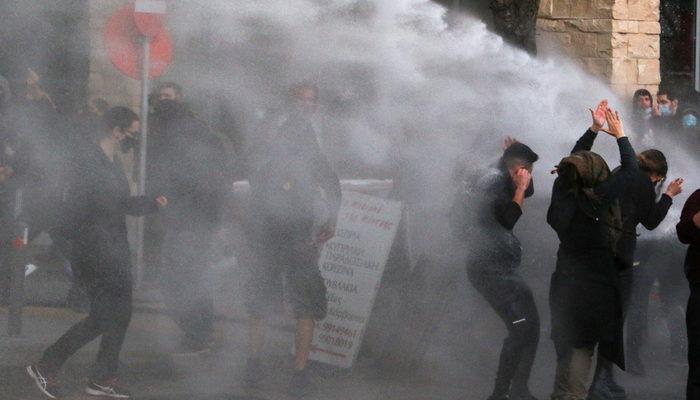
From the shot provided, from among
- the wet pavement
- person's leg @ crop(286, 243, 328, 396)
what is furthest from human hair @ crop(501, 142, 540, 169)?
the wet pavement

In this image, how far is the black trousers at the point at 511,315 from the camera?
7812 millimetres

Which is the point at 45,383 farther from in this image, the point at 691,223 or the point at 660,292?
the point at 660,292

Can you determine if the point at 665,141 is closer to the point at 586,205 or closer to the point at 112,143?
the point at 586,205

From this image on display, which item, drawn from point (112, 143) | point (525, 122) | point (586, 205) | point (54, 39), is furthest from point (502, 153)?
point (54, 39)

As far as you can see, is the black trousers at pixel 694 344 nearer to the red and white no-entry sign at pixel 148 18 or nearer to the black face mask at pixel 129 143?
the black face mask at pixel 129 143

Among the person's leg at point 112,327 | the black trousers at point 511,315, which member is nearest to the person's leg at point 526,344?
the black trousers at point 511,315

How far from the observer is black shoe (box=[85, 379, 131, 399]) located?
7.82 m

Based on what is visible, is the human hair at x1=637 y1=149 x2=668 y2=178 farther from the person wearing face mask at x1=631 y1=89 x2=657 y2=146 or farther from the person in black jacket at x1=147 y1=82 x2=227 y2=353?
the person in black jacket at x1=147 y1=82 x2=227 y2=353

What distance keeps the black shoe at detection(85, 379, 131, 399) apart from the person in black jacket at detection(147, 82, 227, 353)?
1.32m

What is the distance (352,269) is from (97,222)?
1814mm

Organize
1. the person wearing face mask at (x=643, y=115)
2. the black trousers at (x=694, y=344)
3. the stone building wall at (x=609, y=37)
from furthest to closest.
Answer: the stone building wall at (x=609, y=37) < the person wearing face mask at (x=643, y=115) < the black trousers at (x=694, y=344)

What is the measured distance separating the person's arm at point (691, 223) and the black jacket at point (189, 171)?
3.11 metres

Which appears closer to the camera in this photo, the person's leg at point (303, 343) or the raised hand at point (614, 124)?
the raised hand at point (614, 124)

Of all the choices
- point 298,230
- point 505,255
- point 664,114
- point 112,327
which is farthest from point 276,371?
point 664,114
